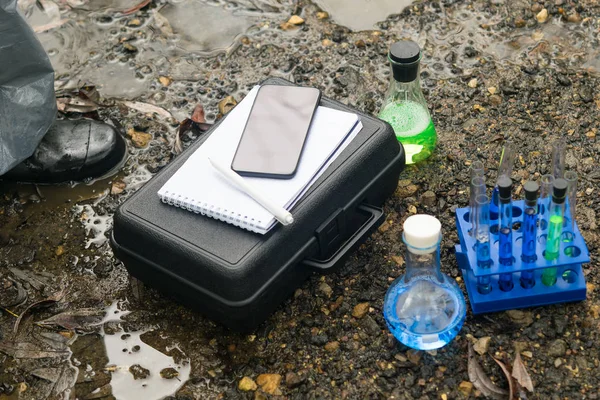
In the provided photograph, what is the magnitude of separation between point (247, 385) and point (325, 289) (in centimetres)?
38

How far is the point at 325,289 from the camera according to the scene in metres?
2.29

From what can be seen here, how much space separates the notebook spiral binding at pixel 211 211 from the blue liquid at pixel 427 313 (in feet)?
1.48

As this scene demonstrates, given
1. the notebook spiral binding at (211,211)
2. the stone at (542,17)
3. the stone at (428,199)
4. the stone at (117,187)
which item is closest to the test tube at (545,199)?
the stone at (428,199)

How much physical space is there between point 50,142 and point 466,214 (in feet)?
4.90

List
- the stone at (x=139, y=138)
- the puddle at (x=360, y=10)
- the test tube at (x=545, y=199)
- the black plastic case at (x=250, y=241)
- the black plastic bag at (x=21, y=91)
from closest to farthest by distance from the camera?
1. the test tube at (x=545, y=199)
2. the black plastic case at (x=250, y=241)
3. the black plastic bag at (x=21, y=91)
4. the stone at (x=139, y=138)
5. the puddle at (x=360, y=10)

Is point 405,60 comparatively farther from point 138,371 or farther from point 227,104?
point 138,371

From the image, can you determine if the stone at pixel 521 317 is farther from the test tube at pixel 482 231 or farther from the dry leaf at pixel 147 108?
the dry leaf at pixel 147 108

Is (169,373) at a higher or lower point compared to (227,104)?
lower

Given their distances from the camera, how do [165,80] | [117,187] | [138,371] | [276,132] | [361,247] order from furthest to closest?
1. [165,80]
2. [117,187]
3. [361,247]
4. [276,132]
5. [138,371]

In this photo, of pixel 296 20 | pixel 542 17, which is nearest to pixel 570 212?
pixel 542 17

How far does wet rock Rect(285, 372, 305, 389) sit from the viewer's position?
2.06m

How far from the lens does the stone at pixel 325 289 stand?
2281 mm

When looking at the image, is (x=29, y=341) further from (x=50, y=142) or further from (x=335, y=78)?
(x=335, y=78)

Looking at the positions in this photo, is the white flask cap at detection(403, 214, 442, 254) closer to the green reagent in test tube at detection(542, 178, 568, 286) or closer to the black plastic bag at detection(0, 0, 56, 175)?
the green reagent in test tube at detection(542, 178, 568, 286)
